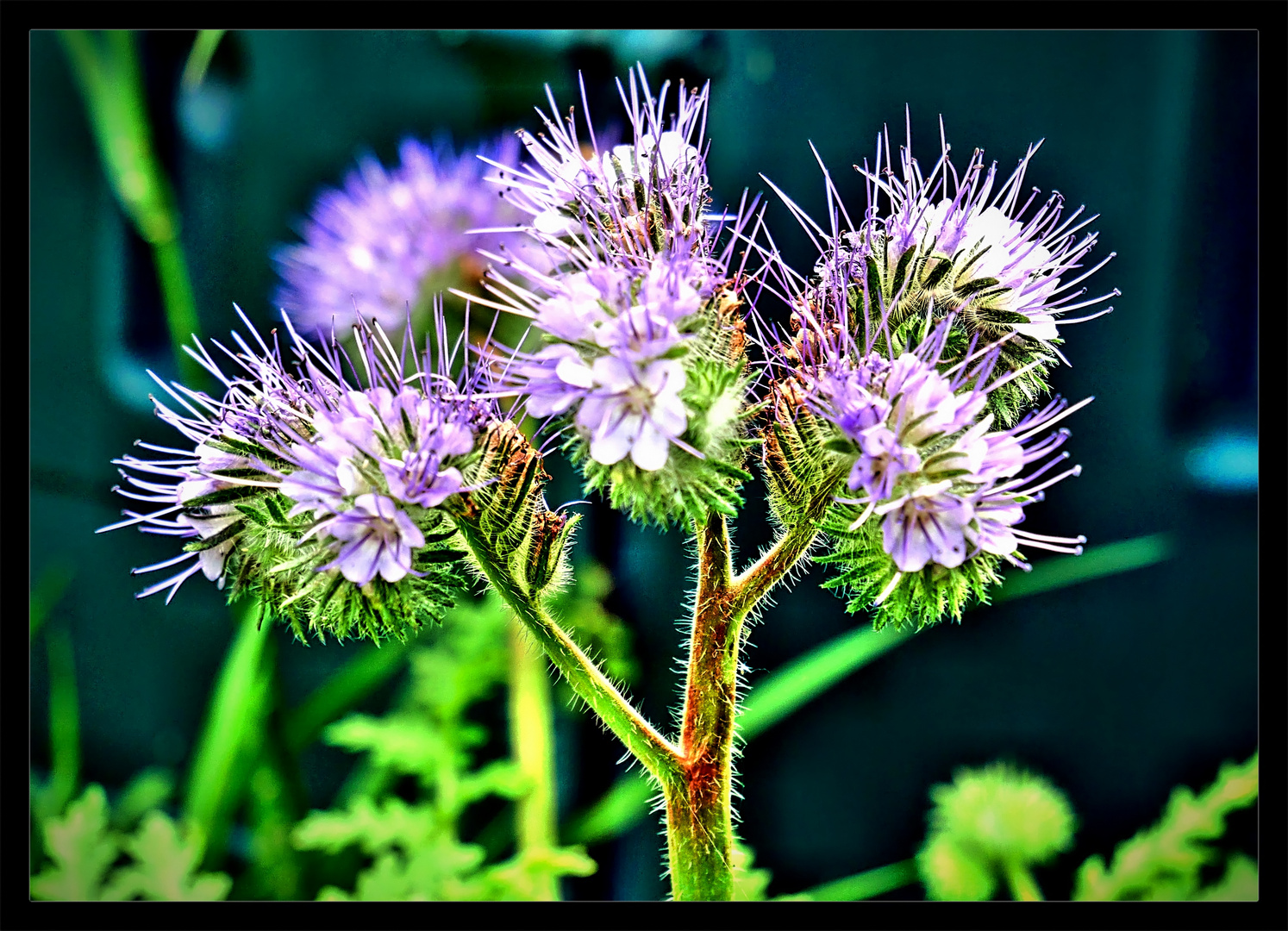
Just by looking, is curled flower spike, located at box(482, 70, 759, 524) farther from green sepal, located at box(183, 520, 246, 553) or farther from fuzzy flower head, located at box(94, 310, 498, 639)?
green sepal, located at box(183, 520, 246, 553)

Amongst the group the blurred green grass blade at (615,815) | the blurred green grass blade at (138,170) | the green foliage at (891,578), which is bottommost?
the blurred green grass blade at (615,815)

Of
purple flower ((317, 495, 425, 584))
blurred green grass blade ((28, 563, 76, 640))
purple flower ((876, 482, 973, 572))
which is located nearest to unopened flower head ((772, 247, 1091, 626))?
purple flower ((876, 482, 973, 572))

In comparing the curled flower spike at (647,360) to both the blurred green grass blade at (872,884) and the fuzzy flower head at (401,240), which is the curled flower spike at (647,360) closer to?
the fuzzy flower head at (401,240)

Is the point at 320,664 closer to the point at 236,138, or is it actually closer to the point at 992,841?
the point at 236,138

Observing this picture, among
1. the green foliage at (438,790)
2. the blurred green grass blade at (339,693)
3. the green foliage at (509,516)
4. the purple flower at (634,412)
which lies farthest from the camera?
the blurred green grass blade at (339,693)

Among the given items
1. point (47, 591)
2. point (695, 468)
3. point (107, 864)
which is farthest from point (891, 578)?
point (47, 591)

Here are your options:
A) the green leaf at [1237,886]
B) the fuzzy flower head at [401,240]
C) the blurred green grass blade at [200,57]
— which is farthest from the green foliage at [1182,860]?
the blurred green grass blade at [200,57]

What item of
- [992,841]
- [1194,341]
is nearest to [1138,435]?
[1194,341]
